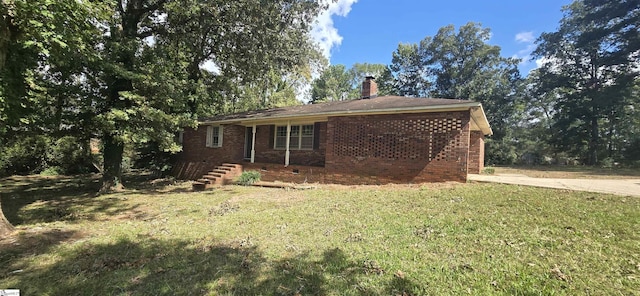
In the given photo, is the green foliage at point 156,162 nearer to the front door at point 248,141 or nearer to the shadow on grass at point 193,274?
the front door at point 248,141

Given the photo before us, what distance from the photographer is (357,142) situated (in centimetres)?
1052

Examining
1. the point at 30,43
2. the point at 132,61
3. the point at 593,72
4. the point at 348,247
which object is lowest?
the point at 348,247

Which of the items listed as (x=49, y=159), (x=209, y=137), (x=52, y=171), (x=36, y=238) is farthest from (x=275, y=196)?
(x=49, y=159)

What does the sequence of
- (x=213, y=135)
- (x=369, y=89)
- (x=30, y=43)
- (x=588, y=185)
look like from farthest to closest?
(x=213, y=135) < (x=369, y=89) < (x=588, y=185) < (x=30, y=43)

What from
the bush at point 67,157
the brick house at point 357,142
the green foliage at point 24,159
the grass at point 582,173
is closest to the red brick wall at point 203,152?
the brick house at point 357,142

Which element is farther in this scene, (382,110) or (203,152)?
(203,152)

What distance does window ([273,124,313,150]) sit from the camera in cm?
1298

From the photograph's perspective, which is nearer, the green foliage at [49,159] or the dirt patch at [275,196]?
the dirt patch at [275,196]

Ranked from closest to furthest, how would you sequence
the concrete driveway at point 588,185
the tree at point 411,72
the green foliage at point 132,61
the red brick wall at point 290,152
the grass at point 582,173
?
the green foliage at point 132,61 → the concrete driveway at point 588,185 → the red brick wall at point 290,152 → the grass at point 582,173 → the tree at point 411,72

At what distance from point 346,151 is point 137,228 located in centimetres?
722

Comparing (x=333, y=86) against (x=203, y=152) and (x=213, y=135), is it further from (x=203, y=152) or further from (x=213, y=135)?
(x=203, y=152)

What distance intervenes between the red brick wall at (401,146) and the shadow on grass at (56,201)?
23.1 ft

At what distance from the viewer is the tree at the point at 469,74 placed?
30.3m

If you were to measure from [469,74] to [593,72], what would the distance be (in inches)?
437
